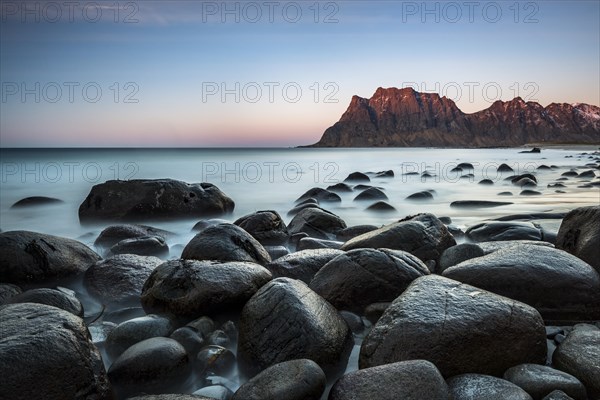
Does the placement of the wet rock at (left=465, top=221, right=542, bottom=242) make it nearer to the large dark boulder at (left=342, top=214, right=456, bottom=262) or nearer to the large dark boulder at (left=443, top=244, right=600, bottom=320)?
the large dark boulder at (left=342, top=214, right=456, bottom=262)

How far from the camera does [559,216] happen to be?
793 centimetres

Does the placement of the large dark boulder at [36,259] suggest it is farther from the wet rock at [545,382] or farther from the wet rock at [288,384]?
the wet rock at [545,382]

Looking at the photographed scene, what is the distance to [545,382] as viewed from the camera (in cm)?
234

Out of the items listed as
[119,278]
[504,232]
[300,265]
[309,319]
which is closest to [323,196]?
[504,232]

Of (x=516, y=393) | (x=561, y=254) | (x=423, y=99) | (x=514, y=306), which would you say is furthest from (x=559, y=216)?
(x=423, y=99)

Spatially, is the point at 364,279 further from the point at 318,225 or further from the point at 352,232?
the point at 318,225

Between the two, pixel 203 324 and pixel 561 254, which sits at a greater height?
pixel 561 254

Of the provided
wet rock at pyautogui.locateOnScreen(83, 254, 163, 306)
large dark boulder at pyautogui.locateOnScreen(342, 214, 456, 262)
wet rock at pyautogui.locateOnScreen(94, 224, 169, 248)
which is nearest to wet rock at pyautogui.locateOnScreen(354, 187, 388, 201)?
wet rock at pyautogui.locateOnScreen(94, 224, 169, 248)

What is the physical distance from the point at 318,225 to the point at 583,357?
4.53m

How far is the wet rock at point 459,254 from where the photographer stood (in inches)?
170

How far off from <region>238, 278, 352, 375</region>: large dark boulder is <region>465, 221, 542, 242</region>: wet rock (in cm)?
366

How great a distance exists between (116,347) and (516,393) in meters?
2.31

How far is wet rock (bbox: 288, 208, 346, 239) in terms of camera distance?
6738 mm

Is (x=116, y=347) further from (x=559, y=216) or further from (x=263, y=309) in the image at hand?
(x=559, y=216)
